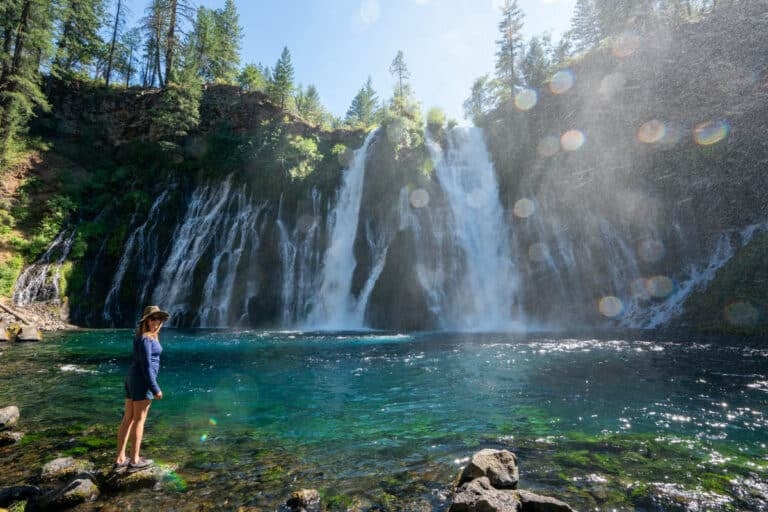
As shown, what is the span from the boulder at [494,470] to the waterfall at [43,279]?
110 ft

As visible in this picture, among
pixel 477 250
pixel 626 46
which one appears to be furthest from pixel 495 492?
pixel 626 46

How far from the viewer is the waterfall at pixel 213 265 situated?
99.1ft

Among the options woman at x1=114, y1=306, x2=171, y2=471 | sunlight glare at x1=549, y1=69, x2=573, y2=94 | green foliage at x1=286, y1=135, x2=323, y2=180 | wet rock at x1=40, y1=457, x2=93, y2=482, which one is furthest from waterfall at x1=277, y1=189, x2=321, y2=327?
woman at x1=114, y1=306, x2=171, y2=471

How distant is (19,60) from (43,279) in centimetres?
2200

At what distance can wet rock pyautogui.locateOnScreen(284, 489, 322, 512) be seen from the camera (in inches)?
177

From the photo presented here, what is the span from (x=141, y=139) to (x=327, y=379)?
40320 mm

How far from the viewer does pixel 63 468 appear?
521 cm

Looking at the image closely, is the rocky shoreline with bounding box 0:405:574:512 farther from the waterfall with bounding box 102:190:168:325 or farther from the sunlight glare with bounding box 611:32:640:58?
the sunlight glare with bounding box 611:32:640:58

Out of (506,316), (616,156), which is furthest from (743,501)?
(616,156)

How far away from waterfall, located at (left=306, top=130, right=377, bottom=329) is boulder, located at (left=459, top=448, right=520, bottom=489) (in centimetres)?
2374

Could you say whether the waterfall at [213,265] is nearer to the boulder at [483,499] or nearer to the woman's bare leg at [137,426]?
the woman's bare leg at [137,426]

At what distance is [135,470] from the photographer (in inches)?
203

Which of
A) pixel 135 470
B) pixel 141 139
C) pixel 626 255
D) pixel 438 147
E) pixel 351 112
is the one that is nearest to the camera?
pixel 135 470

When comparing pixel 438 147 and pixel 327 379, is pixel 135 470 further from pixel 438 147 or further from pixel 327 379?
pixel 438 147
